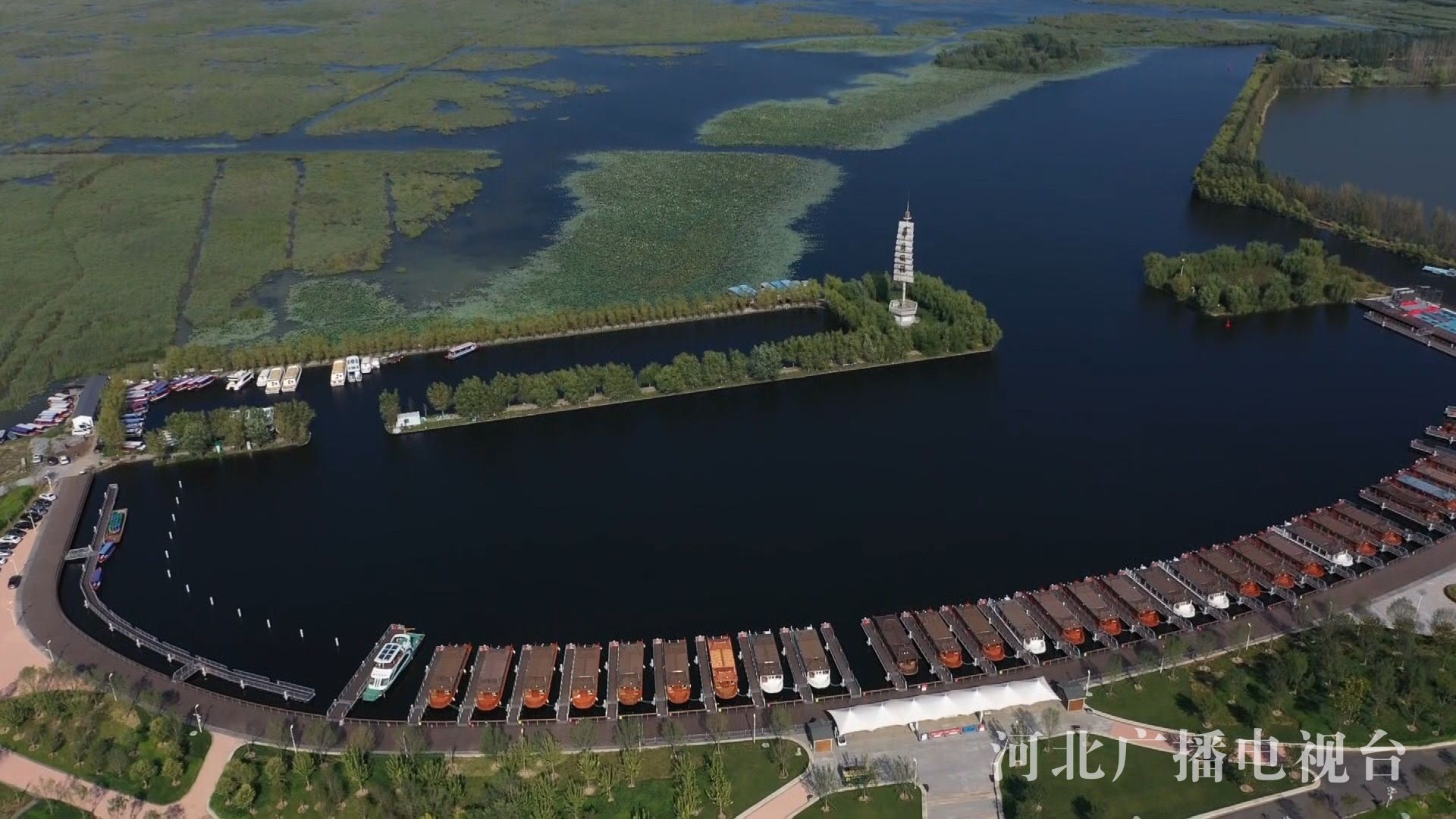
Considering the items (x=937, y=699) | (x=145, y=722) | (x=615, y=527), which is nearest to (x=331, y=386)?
(x=615, y=527)

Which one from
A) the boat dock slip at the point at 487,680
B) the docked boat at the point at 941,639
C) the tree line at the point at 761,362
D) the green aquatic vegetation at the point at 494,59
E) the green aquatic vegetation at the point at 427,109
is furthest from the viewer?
the green aquatic vegetation at the point at 494,59

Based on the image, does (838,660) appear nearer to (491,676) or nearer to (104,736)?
(491,676)

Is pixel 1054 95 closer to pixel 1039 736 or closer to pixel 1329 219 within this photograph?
pixel 1329 219

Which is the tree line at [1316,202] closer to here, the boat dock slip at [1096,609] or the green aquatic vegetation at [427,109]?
the boat dock slip at [1096,609]

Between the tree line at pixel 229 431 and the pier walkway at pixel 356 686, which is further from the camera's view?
the tree line at pixel 229 431

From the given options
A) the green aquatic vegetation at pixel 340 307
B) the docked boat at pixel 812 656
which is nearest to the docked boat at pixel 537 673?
the docked boat at pixel 812 656

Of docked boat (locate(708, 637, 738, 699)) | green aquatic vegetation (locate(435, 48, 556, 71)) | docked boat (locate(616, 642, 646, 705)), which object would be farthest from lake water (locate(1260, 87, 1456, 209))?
green aquatic vegetation (locate(435, 48, 556, 71))

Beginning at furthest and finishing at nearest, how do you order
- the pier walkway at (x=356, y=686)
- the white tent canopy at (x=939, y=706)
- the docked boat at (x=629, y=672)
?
the docked boat at (x=629, y=672) → the pier walkway at (x=356, y=686) → the white tent canopy at (x=939, y=706)

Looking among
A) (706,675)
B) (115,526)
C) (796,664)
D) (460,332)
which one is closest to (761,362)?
(460,332)
